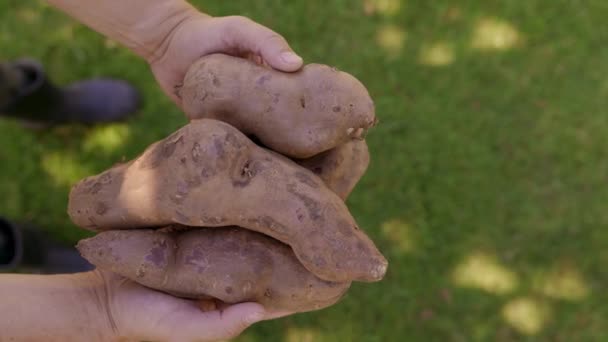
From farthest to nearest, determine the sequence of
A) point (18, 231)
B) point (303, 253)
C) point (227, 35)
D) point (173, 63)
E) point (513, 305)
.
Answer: point (513, 305) → point (18, 231) → point (173, 63) → point (227, 35) → point (303, 253)

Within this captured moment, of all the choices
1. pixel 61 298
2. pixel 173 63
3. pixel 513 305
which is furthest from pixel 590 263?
pixel 61 298

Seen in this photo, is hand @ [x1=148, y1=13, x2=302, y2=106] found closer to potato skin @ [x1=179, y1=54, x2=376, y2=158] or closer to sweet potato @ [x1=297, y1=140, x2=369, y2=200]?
Answer: potato skin @ [x1=179, y1=54, x2=376, y2=158]

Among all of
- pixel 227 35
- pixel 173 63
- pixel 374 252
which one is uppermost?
pixel 227 35

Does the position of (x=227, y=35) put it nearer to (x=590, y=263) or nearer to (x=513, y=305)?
(x=513, y=305)

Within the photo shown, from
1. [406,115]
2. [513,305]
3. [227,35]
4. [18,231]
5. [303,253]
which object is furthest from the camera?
[406,115]

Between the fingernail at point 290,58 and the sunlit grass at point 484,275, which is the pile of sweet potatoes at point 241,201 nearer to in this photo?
the fingernail at point 290,58

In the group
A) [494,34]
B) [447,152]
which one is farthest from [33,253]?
[494,34]

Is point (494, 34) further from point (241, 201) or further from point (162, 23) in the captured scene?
point (241, 201)
